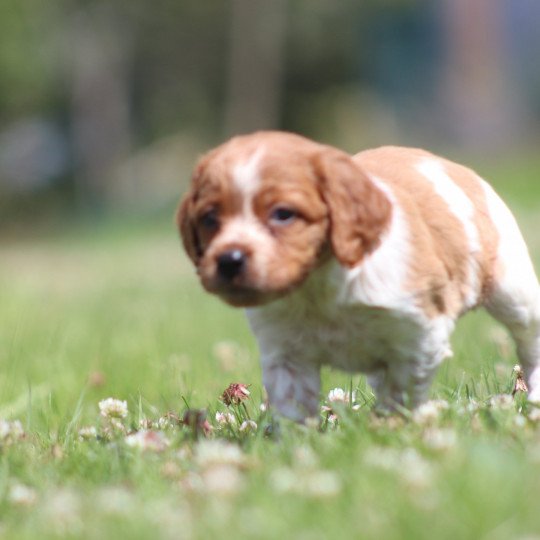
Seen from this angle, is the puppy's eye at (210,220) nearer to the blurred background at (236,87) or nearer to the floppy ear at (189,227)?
the floppy ear at (189,227)

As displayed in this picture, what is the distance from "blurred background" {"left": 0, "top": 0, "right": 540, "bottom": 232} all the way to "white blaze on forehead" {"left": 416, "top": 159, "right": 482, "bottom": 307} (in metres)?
24.0

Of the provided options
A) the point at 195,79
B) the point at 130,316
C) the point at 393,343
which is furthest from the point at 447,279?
the point at 195,79

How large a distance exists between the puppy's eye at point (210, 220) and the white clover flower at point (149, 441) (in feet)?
2.34

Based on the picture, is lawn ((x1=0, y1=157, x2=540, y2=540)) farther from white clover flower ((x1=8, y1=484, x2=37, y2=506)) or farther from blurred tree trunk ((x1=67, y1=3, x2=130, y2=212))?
blurred tree trunk ((x1=67, y1=3, x2=130, y2=212))

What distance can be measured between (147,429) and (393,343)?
37.8 inches

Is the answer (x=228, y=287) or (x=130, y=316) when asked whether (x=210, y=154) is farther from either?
(x=130, y=316)

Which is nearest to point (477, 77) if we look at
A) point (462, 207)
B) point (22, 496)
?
point (462, 207)

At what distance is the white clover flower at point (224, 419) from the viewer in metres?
4.39

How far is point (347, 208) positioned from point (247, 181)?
35 centimetres

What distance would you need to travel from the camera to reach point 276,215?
13.0 feet

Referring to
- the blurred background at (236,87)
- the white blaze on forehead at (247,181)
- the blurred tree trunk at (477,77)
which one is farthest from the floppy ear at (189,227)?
the blurred tree trunk at (477,77)

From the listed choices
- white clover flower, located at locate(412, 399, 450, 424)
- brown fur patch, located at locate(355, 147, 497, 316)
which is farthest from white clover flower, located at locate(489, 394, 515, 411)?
brown fur patch, located at locate(355, 147, 497, 316)

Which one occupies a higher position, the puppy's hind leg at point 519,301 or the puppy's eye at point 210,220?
the puppy's eye at point 210,220

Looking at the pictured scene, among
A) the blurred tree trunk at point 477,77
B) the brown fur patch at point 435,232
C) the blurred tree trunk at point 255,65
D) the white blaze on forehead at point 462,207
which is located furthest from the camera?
the blurred tree trunk at point 255,65
